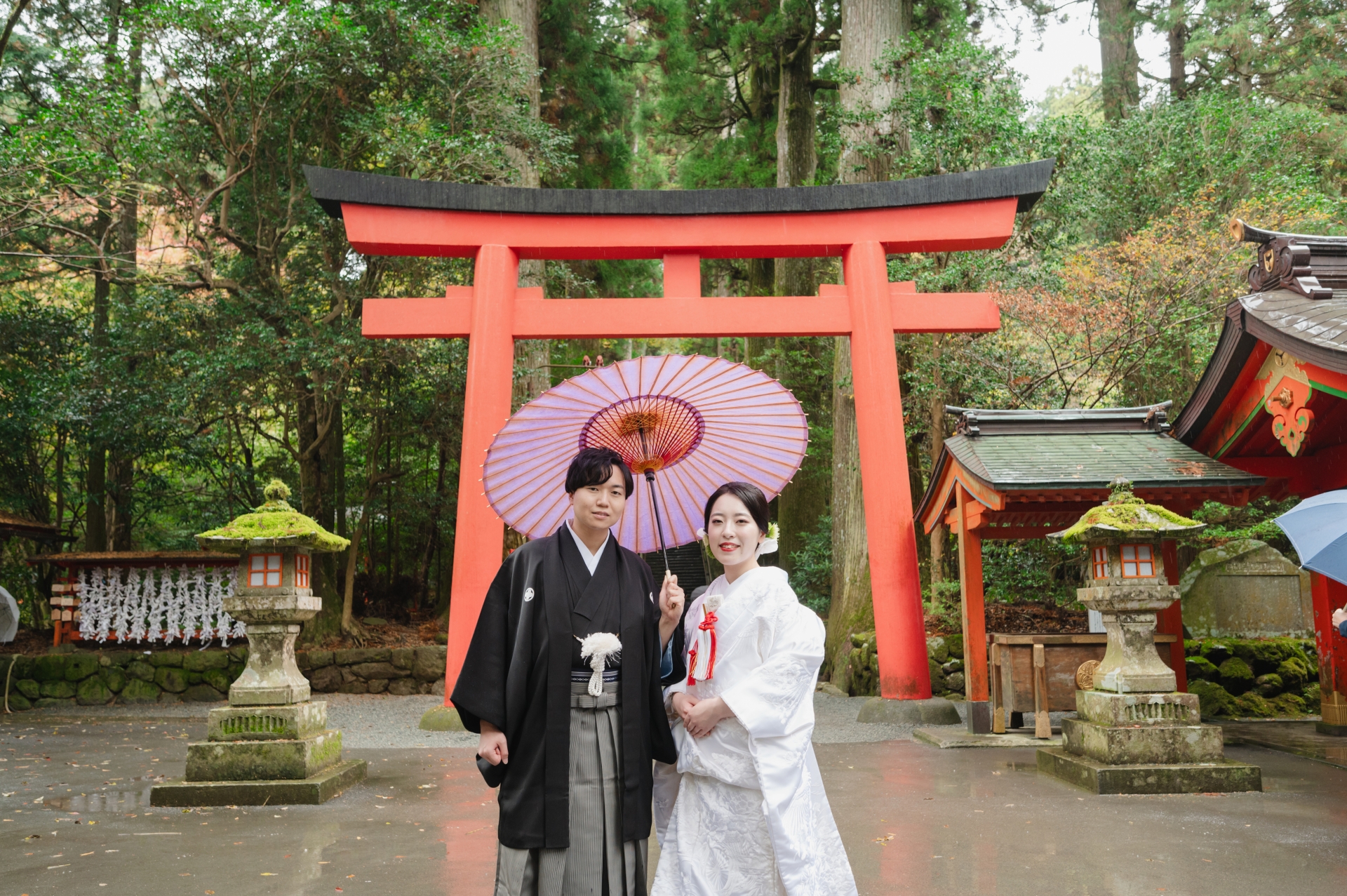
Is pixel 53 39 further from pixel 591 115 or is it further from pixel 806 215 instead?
pixel 806 215

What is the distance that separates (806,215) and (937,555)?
516 centimetres

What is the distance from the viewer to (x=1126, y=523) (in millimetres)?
5844

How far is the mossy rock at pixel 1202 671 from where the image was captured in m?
9.05

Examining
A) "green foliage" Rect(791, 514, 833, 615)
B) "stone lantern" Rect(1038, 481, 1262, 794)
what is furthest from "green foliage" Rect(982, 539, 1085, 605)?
"stone lantern" Rect(1038, 481, 1262, 794)

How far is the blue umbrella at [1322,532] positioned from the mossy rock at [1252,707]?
6.26 m

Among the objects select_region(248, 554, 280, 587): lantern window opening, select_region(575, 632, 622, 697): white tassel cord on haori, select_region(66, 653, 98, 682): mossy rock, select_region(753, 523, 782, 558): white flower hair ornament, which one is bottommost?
select_region(66, 653, 98, 682): mossy rock

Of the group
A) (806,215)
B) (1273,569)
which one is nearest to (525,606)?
(806,215)

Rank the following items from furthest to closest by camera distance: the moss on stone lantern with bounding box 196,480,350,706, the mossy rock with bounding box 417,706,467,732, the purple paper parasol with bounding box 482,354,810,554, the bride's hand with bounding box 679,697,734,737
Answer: the mossy rock with bounding box 417,706,467,732 → the moss on stone lantern with bounding box 196,480,350,706 → the purple paper parasol with bounding box 482,354,810,554 → the bride's hand with bounding box 679,697,734,737

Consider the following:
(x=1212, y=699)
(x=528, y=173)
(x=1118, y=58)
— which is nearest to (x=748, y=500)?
(x=1212, y=699)

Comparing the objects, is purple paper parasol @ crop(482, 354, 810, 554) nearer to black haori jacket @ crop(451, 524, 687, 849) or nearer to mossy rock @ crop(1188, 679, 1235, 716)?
black haori jacket @ crop(451, 524, 687, 849)

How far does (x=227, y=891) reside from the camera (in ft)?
12.4

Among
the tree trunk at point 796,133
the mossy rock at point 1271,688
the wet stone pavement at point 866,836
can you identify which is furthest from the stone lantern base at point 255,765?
the tree trunk at point 796,133

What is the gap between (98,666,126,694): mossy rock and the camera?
11.3 m

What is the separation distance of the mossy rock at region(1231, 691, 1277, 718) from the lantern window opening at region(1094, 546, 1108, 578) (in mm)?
4219
